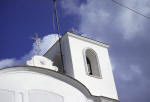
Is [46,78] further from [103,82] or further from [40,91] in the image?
[103,82]

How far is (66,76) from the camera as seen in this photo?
44.0 feet

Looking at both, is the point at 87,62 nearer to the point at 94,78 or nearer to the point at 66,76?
the point at 94,78

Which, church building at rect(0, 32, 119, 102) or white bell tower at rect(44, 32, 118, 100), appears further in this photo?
white bell tower at rect(44, 32, 118, 100)

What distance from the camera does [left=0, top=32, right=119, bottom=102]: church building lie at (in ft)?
40.0

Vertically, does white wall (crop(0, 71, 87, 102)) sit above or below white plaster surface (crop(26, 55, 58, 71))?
below

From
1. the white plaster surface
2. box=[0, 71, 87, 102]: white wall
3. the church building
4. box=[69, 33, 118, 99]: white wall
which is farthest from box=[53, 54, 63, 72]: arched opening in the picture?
box=[0, 71, 87, 102]: white wall

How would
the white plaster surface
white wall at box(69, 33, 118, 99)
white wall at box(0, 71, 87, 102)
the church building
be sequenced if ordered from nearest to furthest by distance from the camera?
white wall at box(0, 71, 87, 102) < the church building < the white plaster surface < white wall at box(69, 33, 118, 99)

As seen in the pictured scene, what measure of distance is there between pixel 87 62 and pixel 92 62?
0.88ft

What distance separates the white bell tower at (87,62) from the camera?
15.1 m

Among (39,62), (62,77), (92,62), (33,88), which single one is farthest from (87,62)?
(33,88)

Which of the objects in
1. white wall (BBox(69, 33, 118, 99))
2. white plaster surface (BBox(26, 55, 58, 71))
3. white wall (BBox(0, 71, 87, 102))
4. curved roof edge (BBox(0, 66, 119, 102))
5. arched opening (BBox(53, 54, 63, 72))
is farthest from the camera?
arched opening (BBox(53, 54, 63, 72))

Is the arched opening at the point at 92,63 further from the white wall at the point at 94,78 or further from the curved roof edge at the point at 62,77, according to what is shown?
the curved roof edge at the point at 62,77

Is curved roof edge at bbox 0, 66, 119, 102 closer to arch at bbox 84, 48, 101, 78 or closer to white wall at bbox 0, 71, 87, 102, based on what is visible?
white wall at bbox 0, 71, 87, 102

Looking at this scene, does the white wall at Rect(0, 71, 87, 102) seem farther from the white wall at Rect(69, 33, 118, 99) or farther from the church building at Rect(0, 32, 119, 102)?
the white wall at Rect(69, 33, 118, 99)
